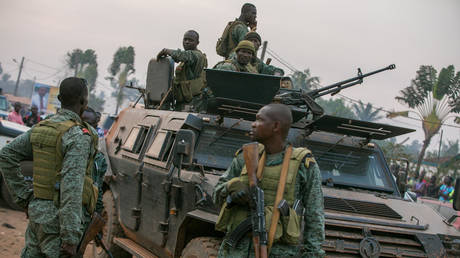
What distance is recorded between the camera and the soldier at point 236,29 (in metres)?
7.52

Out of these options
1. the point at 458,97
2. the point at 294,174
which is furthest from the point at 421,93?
the point at 294,174

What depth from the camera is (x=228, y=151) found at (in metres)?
5.03

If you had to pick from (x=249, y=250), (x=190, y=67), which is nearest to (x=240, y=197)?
(x=249, y=250)

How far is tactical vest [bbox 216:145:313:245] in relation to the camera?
293 cm

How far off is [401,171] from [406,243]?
5.94 ft

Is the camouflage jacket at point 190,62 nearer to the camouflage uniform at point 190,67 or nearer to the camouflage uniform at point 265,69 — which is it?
the camouflage uniform at point 190,67

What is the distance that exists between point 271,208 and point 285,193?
0.41 ft

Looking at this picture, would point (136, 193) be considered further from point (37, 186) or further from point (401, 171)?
point (401, 171)

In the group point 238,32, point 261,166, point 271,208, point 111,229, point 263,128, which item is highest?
point 238,32

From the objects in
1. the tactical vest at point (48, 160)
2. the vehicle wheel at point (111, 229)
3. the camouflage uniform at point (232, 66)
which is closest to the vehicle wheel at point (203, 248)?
the tactical vest at point (48, 160)

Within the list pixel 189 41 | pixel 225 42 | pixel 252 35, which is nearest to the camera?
pixel 252 35

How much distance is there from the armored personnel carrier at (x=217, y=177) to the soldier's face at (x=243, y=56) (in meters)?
0.69

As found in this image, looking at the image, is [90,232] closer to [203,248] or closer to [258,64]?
[203,248]

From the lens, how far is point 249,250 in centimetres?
302
